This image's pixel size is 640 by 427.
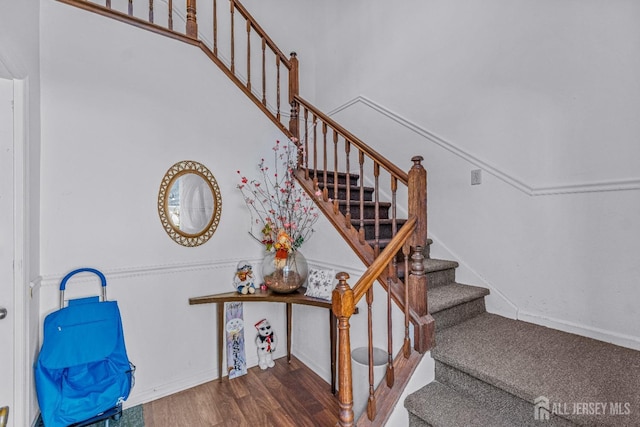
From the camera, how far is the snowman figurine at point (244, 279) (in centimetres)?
247

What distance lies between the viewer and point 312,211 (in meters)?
2.52

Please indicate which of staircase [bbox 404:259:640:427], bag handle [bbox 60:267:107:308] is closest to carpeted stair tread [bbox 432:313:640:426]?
staircase [bbox 404:259:640:427]

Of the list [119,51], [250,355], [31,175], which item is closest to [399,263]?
[250,355]

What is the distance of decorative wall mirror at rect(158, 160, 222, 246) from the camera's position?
7.55 feet

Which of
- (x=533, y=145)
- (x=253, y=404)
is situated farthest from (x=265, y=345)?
(x=533, y=145)

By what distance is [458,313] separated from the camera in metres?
2.05

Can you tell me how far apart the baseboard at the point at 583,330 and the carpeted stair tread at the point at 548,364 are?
5 centimetres

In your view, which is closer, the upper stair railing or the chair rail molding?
the upper stair railing

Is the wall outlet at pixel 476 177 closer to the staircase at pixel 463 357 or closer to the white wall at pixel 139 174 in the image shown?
the staircase at pixel 463 357

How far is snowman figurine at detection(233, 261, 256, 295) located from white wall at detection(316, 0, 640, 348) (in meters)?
1.64

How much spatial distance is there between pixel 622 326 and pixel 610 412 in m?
Result: 0.81

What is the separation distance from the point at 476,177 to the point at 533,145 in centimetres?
43

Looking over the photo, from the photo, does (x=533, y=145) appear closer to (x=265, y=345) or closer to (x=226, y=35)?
(x=265, y=345)

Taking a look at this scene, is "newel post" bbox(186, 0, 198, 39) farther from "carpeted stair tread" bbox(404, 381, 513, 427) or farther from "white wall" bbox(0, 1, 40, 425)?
"carpeted stair tread" bbox(404, 381, 513, 427)
